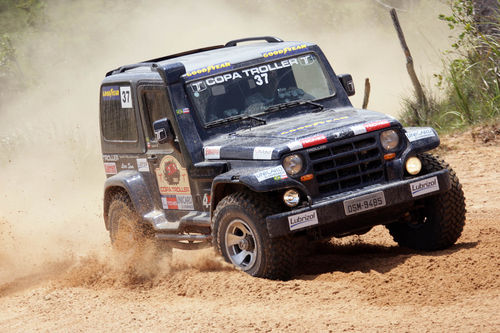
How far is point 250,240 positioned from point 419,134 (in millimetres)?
1754

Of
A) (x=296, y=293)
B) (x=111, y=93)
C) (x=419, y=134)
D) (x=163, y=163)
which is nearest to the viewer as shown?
(x=296, y=293)

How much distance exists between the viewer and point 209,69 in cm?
786

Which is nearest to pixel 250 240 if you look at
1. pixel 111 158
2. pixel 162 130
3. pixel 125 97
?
pixel 162 130

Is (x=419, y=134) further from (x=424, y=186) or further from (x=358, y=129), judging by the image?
(x=358, y=129)

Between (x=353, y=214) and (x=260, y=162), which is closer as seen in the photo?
(x=353, y=214)

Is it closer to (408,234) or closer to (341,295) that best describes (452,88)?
(408,234)

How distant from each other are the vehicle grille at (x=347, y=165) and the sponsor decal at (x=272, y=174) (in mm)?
310

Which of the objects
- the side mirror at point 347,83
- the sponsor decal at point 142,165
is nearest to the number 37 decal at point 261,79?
the side mirror at point 347,83

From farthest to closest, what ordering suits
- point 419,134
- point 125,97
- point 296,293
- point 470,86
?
point 470,86, point 125,97, point 419,134, point 296,293

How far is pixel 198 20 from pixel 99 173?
14660 mm

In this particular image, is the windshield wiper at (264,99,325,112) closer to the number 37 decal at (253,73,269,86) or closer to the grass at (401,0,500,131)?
the number 37 decal at (253,73,269,86)

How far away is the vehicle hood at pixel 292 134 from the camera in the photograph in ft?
21.9

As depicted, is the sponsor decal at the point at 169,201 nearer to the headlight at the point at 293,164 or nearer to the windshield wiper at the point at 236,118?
the windshield wiper at the point at 236,118

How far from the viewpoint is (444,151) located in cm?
1253
